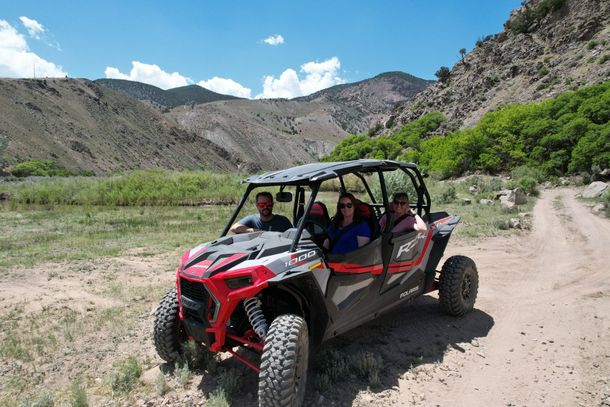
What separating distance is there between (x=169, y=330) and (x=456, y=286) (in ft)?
11.7

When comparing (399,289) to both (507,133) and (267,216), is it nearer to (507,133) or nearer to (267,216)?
(267,216)

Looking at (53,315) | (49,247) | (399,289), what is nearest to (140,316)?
(53,315)

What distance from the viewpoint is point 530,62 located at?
189 ft

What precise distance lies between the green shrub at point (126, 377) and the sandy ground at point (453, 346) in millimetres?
121

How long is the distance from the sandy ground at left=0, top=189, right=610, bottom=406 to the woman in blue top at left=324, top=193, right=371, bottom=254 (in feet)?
4.05

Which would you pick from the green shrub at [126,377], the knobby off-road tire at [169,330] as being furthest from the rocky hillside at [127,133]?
the knobby off-road tire at [169,330]

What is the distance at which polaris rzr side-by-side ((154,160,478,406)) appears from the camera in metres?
3.31

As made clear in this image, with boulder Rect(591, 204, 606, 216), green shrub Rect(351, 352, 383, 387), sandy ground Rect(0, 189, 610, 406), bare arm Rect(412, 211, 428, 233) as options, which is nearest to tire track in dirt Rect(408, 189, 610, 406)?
sandy ground Rect(0, 189, 610, 406)

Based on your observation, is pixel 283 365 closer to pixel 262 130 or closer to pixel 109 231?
pixel 109 231

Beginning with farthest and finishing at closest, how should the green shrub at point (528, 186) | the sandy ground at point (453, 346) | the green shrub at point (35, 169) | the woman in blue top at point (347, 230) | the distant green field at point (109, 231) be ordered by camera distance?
the green shrub at point (35, 169), the green shrub at point (528, 186), the distant green field at point (109, 231), the woman in blue top at point (347, 230), the sandy ground at point (453, 346)

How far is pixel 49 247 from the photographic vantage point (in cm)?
1116

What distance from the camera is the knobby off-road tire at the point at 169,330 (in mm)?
4043

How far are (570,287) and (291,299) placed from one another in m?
5.49

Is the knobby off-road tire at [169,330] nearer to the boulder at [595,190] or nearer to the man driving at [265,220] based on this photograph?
the man driving at [265,220]
